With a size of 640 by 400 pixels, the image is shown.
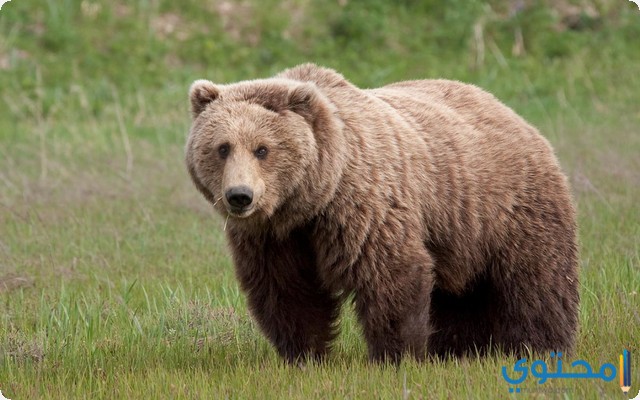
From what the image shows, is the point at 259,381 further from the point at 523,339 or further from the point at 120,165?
the point at 120,165

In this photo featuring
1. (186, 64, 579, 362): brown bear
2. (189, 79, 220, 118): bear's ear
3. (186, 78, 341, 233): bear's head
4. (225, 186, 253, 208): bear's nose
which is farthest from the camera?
(189, 79, 220, 118): bear's ear

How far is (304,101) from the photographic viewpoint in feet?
18.9

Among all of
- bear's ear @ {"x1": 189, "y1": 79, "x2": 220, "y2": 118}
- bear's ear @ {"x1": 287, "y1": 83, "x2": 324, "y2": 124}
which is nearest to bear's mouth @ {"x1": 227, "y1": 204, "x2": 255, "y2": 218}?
bear's ear @ {"x1": 287, "y1": 83, "x2": 324, "y2": 124}

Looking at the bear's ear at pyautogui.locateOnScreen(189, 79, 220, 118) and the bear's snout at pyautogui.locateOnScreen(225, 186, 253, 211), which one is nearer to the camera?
the bear's snout at pyautogui.locateOnScreen(225, 186, 253, 211)

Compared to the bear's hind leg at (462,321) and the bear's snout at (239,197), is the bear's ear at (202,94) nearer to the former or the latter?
the bear's snout at (239,197)

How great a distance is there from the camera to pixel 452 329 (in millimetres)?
7070

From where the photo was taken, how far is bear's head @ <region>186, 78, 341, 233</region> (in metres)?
5.61

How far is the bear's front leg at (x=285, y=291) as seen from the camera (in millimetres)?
6020

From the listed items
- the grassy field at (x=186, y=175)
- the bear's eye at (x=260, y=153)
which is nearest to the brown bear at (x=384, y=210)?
the bear's eye at (x=260, y=153)

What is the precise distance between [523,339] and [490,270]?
1.55ft

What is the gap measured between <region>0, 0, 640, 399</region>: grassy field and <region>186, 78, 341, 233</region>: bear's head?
95 centimetres

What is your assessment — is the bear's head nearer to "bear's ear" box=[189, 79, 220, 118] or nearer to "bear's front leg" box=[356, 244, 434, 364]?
"bear's ear" box=[189, 79, 220, 118]

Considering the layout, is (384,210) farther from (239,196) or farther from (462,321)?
(462,321)

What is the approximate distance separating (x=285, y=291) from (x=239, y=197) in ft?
2.93
